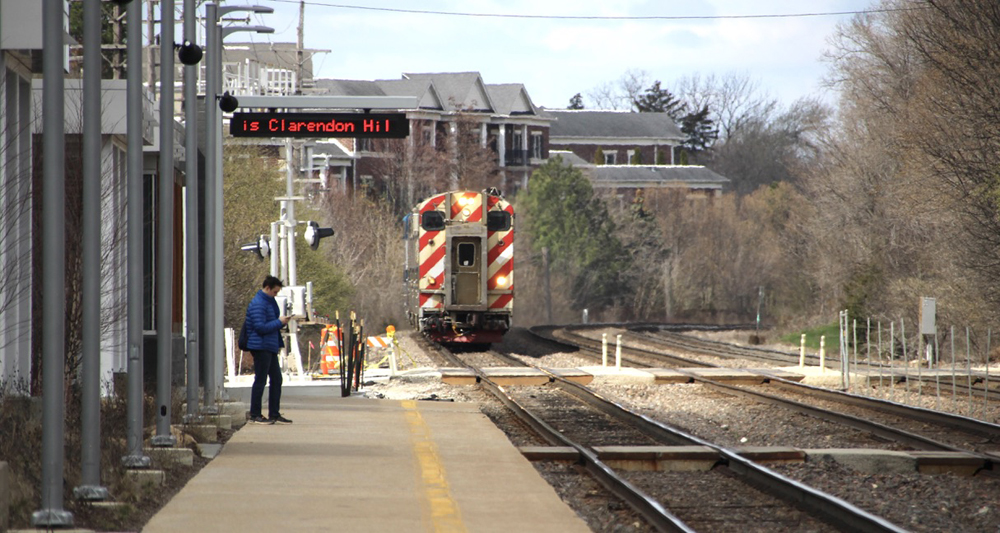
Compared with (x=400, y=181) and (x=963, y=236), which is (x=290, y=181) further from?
(x=400, y=181)

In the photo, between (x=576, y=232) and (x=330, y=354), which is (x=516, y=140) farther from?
(x=330, y=354)

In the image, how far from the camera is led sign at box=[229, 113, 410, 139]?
1513 cm

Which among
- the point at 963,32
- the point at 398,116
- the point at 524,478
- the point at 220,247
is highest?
the point at 963,32

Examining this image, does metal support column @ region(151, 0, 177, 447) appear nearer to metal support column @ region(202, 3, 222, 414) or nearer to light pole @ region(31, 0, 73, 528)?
metal support column @ region(202, 3, 222, 414)

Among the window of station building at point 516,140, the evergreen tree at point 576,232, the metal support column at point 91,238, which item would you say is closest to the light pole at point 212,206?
the metal support column at point 91,238

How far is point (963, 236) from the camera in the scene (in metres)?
31.4

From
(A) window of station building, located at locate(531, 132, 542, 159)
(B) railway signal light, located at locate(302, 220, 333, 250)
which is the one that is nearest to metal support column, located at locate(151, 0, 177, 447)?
(B) railway signal light, located at locate(302, 220, 333, 250)

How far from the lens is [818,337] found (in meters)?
45.7

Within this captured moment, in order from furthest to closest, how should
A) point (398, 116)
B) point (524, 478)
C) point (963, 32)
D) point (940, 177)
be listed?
point (940, 177) → point (963, 32) → point (398, 116) → point (524, 478)

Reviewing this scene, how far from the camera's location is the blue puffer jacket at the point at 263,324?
45.6ft

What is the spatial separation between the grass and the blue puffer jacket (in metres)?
29.4

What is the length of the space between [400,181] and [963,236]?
53095 millimetres

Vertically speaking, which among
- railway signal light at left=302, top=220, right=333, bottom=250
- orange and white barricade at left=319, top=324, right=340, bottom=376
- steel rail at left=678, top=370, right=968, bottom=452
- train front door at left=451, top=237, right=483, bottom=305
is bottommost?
steel rail at left=678, top=370, right=968, bottom=452

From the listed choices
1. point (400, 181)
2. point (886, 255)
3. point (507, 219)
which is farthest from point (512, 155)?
point (507, 219)
